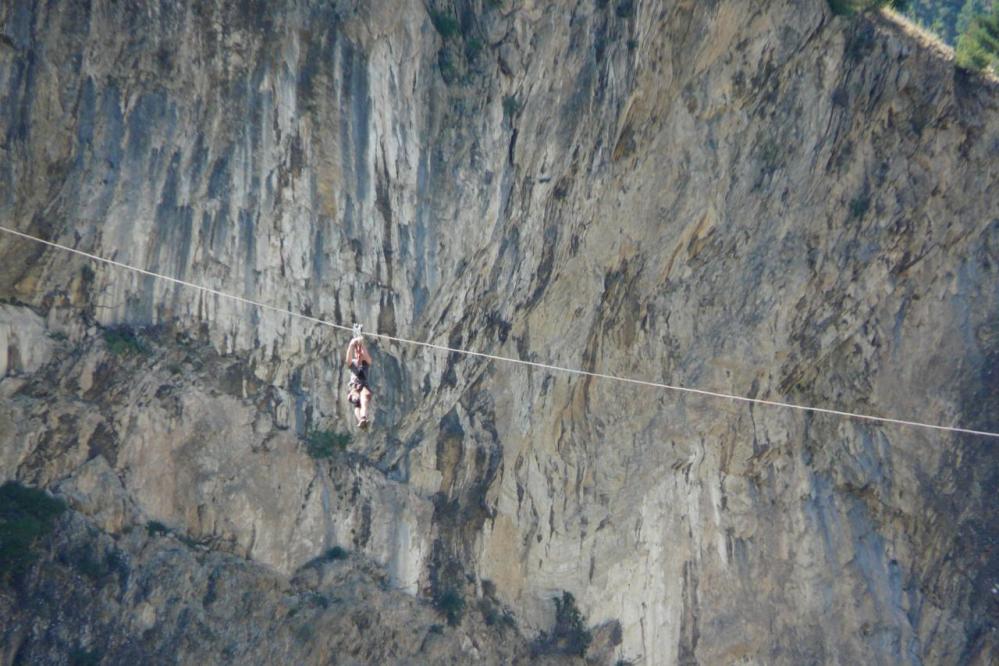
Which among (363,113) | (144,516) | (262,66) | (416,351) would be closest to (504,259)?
(416,351)

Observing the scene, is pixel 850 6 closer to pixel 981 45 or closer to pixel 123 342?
pixel 981 45

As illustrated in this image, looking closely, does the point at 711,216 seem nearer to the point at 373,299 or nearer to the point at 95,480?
the point at 373,299

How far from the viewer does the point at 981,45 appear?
2594cm

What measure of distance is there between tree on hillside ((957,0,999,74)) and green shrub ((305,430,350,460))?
48.5ft

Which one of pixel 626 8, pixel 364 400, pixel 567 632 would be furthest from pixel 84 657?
pixel 626 8

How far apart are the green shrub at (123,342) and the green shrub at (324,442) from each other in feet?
9.56

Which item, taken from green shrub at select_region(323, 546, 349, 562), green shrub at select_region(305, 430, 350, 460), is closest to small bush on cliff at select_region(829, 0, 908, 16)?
green shrub at select_region(305, 430, 350, 460)

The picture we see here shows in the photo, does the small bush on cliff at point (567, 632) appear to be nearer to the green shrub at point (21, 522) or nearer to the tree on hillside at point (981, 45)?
the green shrub at point (21, 522)

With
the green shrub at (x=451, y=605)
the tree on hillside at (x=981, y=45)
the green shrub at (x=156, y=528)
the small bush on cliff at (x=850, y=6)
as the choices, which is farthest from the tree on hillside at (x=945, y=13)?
the green shrub at (x=156, y=528)

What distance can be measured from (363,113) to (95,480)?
6708 mm

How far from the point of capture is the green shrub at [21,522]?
1603 centimetres

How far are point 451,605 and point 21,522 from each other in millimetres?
7154

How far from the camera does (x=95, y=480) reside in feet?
56.2

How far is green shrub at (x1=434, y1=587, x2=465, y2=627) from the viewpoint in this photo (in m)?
20.2
